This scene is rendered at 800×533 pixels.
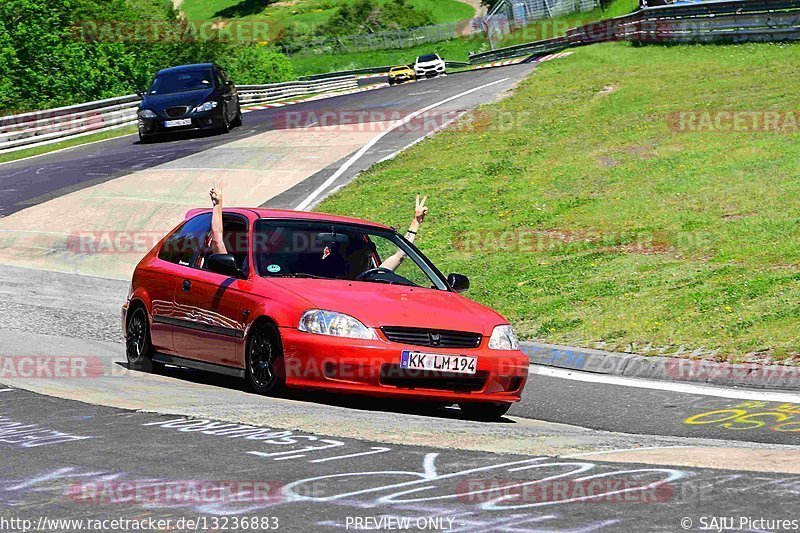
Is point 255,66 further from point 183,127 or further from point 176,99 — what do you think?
point 183,127

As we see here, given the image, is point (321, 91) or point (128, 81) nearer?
point (128, 81)

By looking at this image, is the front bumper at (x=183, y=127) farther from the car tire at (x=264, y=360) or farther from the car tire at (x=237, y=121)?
the car tire at (x=264, y=360)

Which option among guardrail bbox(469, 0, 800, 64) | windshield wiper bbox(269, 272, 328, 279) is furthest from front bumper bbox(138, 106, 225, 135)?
windshield wiper bbox(269, 272, 328, 279)

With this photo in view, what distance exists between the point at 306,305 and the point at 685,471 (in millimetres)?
3404

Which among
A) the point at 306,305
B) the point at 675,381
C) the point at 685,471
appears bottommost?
the point at 675,381

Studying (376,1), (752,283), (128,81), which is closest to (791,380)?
(752,283)

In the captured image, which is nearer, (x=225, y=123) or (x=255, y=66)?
(x=225, y=123)

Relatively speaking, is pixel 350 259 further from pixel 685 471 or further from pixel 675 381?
pixel 685 471

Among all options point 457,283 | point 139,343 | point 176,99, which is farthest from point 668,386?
point 176,99

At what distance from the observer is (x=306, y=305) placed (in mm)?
8734

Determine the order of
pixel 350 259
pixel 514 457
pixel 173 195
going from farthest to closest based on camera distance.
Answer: pixel 173 195 < pixel 350 259 < pixel 514 457

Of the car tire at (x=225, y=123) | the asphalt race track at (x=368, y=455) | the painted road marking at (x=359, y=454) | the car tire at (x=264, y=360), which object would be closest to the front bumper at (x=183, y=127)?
the car tire at (x=225, y=123)

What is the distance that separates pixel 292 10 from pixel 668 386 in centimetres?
11879

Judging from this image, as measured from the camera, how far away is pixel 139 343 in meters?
10.8
